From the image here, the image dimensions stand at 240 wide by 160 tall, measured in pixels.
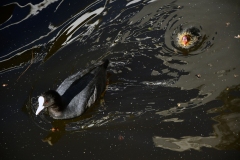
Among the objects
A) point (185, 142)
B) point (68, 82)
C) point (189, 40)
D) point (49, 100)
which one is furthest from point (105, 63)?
point (185, 142)

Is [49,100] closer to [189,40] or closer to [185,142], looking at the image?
[185,142]

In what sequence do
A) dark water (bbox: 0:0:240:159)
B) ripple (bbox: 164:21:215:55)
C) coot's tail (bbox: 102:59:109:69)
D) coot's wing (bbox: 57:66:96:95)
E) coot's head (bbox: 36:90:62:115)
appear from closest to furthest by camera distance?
coot's head (bbox: 36:90:62:115)
dark water (bbox: 0:0:240:159)
coot's wing (bbox: 57:66:96:95)
coot's tail (bbox: 102:59:109:69)
ripple (bbox: 164:21:215:55)

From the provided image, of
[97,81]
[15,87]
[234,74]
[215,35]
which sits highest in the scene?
[15,87]

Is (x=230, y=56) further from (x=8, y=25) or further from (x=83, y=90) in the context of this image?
(x=8, y=25)

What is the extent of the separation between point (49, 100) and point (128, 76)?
1.22 meters

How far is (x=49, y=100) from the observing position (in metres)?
3.77

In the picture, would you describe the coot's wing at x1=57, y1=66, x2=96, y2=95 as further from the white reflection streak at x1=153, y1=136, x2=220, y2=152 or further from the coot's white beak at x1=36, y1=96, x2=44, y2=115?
the white reflection streak at x1=153, y1=136, x2=220, y2=152

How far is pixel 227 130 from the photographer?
152 inches

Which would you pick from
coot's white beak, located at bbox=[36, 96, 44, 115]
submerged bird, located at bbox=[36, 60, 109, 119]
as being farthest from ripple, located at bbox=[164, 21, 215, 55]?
coot's white beak, located at bbox=[36, 96, 44, 115]

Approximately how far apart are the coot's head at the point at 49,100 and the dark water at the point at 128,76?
354mm

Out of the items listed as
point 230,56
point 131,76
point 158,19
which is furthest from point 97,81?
point 230,56

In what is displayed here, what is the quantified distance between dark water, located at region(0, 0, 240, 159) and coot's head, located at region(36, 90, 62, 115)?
13.9 inches

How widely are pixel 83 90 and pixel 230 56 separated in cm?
223

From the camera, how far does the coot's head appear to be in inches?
147
